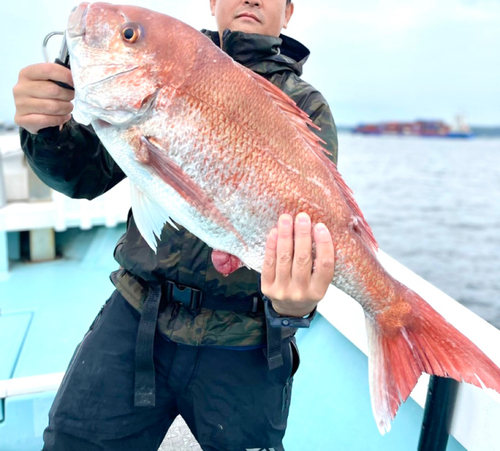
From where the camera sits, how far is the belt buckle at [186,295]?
5.56 ft

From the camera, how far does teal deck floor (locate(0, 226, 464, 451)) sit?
8.14ft

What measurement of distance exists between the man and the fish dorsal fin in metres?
0.31

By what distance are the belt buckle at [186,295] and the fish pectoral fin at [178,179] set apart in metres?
0.42

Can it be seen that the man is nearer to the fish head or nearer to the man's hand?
the man's hand

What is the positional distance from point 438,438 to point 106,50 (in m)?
1.99

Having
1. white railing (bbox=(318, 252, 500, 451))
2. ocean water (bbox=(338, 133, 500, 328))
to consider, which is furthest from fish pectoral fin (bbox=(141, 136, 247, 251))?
ocean water (bbox=(338, 133, 500, 328))

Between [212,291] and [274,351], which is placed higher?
[212,291]

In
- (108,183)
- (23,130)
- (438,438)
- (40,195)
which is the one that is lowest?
(40,195)

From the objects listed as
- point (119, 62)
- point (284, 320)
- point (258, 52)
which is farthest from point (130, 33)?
point (284, 320)

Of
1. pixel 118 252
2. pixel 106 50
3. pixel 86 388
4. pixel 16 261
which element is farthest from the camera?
pixel 16 261

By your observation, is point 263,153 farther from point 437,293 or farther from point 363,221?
point 437,293

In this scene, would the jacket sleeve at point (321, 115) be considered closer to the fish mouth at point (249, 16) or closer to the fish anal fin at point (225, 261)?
the fish mouth at point (249, 16)

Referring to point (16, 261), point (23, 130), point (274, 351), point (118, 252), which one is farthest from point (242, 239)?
point (16, 261)

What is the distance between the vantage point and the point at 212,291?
1686mm
